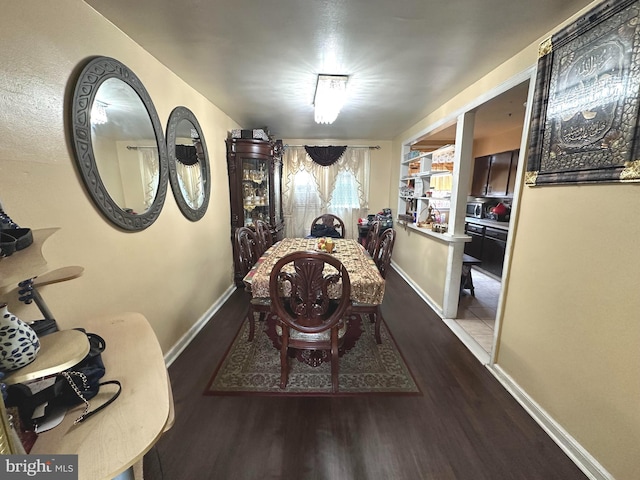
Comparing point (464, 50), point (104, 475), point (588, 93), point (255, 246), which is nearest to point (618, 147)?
point (588, 93)

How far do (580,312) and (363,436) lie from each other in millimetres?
1311

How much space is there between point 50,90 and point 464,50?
230cm

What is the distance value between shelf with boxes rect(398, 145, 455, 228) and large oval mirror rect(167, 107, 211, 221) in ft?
8.61

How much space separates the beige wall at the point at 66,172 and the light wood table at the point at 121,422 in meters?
0.55

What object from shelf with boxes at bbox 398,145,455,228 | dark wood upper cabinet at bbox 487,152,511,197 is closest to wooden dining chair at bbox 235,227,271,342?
shelf with boxes at bbox 398,145,455,228

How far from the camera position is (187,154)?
7.34ft

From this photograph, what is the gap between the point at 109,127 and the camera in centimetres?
142

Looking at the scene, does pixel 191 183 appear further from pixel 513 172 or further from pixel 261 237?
pixel 513 172

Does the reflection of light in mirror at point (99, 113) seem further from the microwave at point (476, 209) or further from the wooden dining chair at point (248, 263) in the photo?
the microwave at point (476, 209)

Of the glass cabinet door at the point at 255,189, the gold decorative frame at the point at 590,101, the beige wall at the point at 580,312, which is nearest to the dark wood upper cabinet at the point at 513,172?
the beige wall at the point at 580,312

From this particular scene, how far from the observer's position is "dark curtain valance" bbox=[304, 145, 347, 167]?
443 centimetres

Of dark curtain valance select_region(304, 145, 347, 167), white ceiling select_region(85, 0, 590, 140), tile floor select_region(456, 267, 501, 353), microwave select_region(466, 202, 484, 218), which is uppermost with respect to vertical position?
white ceiling select_region(85, 0, 590, 140)

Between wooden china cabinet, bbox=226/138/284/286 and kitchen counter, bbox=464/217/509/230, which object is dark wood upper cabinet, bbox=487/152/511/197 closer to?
kitchen counter, bbox=464/217/509/230

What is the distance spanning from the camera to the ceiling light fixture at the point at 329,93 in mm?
2033
